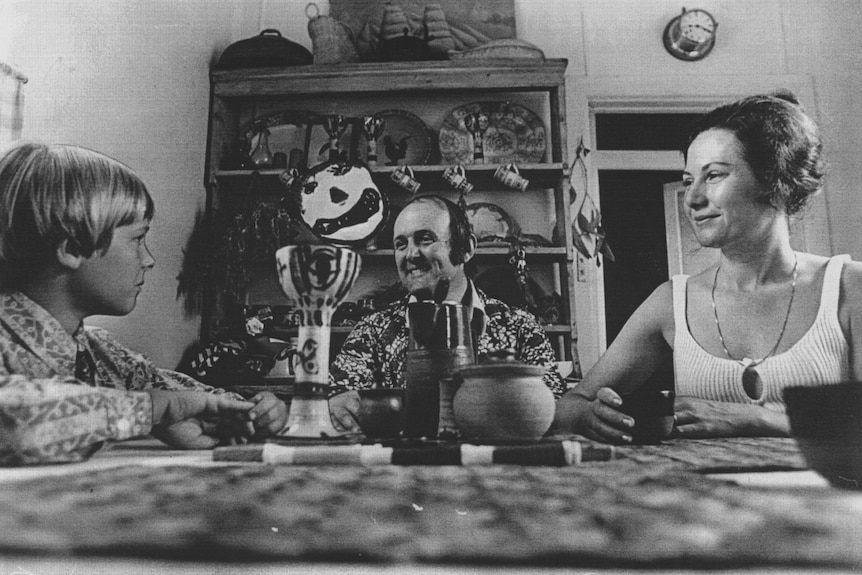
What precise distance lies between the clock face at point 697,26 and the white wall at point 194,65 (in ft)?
0.15

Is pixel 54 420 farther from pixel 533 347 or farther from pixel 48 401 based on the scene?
pixel 533 347

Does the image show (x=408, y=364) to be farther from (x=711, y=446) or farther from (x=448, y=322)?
(x=711, y=446)

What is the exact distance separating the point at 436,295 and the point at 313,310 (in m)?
1.00

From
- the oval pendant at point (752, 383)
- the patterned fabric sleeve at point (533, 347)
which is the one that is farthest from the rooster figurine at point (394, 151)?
the oval pendant at point (752, 383)

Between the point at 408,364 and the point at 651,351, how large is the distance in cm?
65

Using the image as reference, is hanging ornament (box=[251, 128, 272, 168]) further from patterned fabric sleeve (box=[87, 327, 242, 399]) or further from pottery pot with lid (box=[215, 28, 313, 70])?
patterned fabric sleeve (box=[87, 327, 242, 399])

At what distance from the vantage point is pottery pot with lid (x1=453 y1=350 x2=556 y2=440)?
57cm

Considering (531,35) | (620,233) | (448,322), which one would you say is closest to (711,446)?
(448,322)

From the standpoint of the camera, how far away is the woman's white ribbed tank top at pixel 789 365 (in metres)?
0.97

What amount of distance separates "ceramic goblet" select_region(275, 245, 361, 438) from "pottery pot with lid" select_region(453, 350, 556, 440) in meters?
0.16

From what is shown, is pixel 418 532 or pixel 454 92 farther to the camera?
pixel 454 92

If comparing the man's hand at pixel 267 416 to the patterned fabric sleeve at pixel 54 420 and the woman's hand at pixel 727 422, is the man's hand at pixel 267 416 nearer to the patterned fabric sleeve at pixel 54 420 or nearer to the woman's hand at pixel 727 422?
the patterned fabric sleeve at pixel 54 420

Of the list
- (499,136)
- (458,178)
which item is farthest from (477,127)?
(458,178)

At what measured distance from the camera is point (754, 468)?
503 mm
